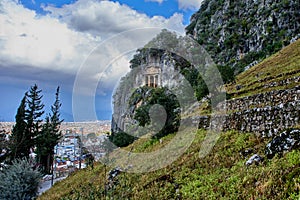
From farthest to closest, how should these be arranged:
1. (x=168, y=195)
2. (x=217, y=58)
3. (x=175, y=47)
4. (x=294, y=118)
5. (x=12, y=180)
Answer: (x=175, y=47) → (x=217, y=58) → (x=12, y=180) → (x=294, y=118) → (x=168, y=195)

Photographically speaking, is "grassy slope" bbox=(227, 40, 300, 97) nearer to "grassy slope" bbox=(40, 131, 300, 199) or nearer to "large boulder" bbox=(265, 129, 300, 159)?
"grassy slope" bbox=(40, 131, 300, 199)

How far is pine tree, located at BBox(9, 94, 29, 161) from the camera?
36147 millimetres

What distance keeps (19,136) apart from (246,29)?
4876 cm

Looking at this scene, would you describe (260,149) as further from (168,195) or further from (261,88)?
(261,88)

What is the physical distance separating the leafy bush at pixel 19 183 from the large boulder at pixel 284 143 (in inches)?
605

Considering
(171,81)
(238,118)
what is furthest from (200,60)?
(238,118)

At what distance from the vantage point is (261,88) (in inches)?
854

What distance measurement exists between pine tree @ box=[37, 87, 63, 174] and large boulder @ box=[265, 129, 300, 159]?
3520 cm

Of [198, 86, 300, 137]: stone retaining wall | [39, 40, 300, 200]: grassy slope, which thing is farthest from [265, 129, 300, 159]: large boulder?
[198, 86, 300, 137]: stone retaining wall

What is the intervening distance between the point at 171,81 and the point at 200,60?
880cm

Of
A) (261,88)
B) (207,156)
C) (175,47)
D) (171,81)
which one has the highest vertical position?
(175,47)

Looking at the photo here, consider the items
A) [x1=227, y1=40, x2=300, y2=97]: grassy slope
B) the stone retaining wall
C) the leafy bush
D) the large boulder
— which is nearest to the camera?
the large boulder

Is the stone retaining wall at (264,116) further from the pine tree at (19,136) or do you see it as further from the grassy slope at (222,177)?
the pine tree at (19,136)

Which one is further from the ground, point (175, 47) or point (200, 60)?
point (175, 47)
